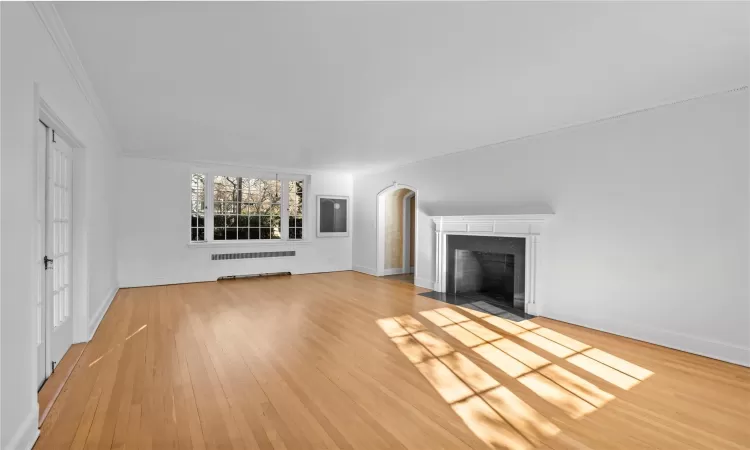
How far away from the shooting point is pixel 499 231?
17.3 feet

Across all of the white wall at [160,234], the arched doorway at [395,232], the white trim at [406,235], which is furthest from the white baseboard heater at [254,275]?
the white trim at [406,235]

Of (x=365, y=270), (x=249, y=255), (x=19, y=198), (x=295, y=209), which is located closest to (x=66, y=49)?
(x=19, y=198)

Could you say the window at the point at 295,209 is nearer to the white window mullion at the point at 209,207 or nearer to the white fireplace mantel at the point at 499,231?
the white window mullion at the point at 209,207

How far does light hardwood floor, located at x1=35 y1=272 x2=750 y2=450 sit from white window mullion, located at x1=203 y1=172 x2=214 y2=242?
2.98 metres

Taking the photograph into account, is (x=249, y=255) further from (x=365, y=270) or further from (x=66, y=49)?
(x=66, y=49)

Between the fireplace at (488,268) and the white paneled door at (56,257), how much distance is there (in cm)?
505

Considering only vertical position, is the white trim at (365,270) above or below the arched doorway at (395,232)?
below

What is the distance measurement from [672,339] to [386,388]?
3.05 meters

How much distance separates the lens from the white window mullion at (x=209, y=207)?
7301mm

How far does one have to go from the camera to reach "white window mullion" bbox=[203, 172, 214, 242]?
7.30 meters

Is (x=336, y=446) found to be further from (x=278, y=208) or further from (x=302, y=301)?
(x=278, y=208)

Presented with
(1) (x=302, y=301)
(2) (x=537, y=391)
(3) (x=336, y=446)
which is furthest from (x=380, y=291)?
(3) (x=336, y=446)

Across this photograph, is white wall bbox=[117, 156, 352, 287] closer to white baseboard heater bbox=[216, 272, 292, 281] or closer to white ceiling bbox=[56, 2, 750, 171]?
white baseboard heater bbox=[216, 272, 292, 281]

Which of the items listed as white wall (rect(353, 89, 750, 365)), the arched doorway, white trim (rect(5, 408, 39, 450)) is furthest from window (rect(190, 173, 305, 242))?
white trim (rect(5, 408, 39, 450))
